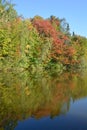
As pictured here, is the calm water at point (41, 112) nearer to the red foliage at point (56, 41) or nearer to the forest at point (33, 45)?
the forest at point (33, 45)

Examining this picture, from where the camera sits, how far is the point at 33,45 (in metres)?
71.1

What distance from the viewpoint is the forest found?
59.1 m

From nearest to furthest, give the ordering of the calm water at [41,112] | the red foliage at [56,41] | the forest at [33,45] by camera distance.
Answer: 1. the calm water at [41,112]
2. the forest at [33,45]
3. the red foliage at [56,41]

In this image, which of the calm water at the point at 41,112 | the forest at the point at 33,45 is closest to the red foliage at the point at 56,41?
the forest at the point at 33,45

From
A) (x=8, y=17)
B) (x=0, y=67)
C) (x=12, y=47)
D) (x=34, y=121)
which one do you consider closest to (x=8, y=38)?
(x=12, y=47)

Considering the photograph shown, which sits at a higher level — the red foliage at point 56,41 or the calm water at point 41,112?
the red foliage at point 56,41

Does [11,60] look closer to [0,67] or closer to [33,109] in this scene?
[0,67]

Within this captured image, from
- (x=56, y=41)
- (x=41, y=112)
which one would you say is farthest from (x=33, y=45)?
(x=41, y=112)

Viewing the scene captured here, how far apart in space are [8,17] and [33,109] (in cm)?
4766

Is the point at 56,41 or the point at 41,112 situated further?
the point at 56,41

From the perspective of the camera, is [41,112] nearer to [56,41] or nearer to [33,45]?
[33,45]

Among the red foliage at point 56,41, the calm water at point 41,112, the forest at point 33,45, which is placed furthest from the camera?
the red foliage at point 56,41

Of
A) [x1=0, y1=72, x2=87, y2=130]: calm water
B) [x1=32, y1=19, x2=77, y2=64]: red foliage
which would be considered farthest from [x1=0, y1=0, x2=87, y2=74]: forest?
[x1=0, y1=72, x2=87, y2=130]: calm water

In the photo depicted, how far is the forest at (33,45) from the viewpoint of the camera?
194 ft
